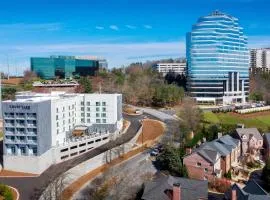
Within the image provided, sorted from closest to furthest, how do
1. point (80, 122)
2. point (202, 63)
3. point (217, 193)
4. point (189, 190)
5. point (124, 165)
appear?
point (189, 190)
point (217, 193)
point (124, 165)
point (80, 122)
point (202, 63)

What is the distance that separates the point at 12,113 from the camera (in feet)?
169

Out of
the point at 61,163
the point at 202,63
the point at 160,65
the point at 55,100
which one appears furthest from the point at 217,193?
the point at 160,65

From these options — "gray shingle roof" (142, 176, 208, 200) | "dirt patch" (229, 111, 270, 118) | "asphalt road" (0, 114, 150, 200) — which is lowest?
"asphalt road" (0, 114, 150, 200)

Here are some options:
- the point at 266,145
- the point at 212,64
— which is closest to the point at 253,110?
the point at 212,64

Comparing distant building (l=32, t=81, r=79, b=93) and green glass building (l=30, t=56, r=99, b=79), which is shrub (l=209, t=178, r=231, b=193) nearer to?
distant building (l=32, t=81, r=79, b=93)

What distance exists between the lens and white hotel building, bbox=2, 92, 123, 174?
50.6m

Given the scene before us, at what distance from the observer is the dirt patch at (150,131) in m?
63.2

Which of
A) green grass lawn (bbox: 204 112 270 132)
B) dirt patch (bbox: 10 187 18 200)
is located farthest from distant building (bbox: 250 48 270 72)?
dirt patch (bbox: 10 187 18 200)

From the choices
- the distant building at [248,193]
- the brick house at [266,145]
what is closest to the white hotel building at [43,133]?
the brick house at [266,145]

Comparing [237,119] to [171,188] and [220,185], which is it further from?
[171,188]

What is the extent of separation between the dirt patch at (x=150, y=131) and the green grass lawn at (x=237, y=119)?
33.3ft

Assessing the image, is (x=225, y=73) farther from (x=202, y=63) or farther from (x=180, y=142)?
(x=180, y=142)

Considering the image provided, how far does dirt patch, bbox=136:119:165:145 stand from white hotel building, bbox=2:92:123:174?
182 inches

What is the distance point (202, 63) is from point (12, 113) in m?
71.1
